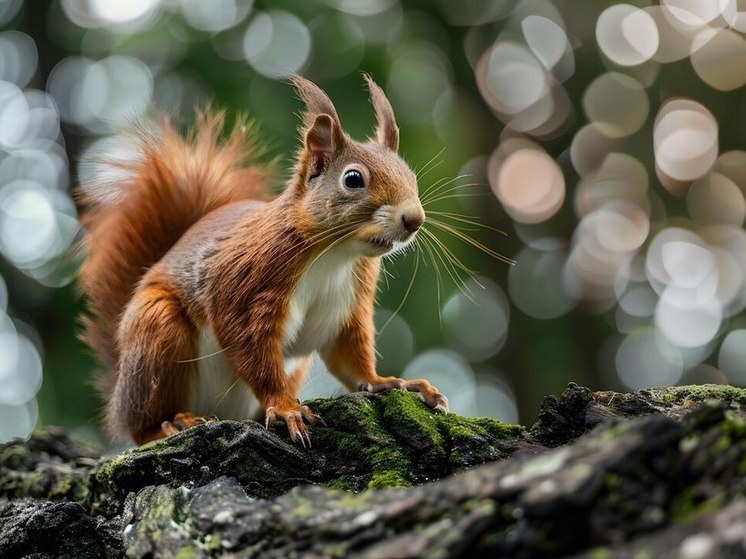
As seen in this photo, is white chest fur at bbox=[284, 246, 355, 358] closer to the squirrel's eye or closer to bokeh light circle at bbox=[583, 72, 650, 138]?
the squirrel's eye

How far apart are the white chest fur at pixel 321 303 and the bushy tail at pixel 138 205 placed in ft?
2.57

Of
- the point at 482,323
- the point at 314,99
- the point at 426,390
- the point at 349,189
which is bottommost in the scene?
the point at 482,323

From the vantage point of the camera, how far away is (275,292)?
2.33 meters

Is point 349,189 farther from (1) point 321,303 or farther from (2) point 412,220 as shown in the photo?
(1) point 321,303

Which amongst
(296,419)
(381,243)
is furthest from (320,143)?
(296,419)

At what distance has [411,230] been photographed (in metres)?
2.20

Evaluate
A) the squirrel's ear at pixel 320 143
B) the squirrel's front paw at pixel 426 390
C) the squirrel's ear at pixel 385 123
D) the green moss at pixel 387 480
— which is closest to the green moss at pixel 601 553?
the green moss at pixel 387 480

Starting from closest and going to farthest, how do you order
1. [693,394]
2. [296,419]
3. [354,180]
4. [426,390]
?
[693,394]
[296,419]
[426,390]
[354,180]

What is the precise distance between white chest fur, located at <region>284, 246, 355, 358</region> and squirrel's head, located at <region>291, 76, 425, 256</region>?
0.10 meters

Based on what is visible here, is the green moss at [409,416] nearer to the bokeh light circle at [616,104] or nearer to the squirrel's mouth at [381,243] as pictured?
the squirrel's mouth at [381,243]

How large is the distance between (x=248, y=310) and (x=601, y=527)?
1585 millimetres

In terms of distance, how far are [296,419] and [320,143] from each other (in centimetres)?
90

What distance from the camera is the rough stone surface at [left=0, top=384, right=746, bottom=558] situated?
2.96 ft

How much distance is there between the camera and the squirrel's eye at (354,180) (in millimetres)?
2309
